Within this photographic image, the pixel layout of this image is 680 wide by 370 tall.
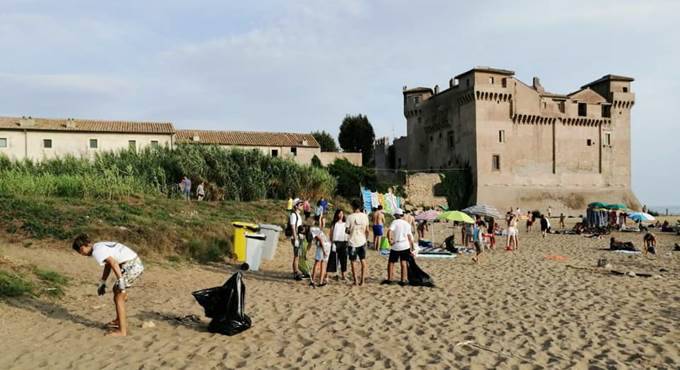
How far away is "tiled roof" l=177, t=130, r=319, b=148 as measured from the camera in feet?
153

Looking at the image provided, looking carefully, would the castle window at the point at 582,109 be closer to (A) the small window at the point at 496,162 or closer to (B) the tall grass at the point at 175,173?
(A) the small window at the point at 496,162

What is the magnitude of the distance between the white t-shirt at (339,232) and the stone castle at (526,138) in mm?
35423

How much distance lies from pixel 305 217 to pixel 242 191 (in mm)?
4224

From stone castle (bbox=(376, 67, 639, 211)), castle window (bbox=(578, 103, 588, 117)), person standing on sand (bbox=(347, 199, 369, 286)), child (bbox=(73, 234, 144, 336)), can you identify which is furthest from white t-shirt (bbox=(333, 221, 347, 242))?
castle window (bbox=(578, 103, 588, 117))

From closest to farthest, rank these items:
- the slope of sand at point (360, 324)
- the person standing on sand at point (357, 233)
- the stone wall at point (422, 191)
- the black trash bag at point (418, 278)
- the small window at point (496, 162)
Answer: the slope of sand at point (360, 324) → the person standing on sand at point (357, 233) → the black trash bag at point (418, 278) → the stone wall at point (422, 191) → the small window at point (496, 162)

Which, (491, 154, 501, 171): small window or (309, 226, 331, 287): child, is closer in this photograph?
(309, 226, 331, 287): child

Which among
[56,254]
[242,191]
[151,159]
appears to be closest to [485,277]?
[56,254]

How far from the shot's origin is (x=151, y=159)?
2556 cm

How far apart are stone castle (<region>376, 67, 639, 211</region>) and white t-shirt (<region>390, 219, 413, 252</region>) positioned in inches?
1380

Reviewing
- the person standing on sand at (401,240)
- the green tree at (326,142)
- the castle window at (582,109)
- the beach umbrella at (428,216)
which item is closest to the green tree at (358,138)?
the green tree at (326,142)

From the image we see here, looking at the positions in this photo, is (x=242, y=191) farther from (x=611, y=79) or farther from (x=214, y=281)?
(x=611, y=79)

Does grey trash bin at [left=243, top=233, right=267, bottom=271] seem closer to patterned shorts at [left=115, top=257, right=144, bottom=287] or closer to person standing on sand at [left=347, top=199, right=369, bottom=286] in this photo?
person standing on sand at [left=347, top=199, right=369, bottom=286]

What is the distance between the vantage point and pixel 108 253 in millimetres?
6473

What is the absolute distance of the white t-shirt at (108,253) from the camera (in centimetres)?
640
